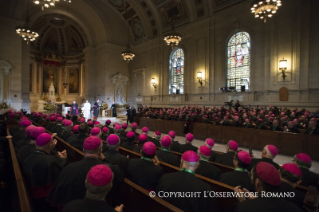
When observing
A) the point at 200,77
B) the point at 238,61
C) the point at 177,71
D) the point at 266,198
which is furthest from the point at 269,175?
the point at 177,71

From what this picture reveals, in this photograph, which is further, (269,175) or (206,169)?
(206,169)

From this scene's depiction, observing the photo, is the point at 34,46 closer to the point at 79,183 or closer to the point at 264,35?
the point at 264,35

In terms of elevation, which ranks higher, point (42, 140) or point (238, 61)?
point (238, 61)

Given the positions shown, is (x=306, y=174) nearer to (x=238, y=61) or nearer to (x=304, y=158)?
(x=304, y=158)

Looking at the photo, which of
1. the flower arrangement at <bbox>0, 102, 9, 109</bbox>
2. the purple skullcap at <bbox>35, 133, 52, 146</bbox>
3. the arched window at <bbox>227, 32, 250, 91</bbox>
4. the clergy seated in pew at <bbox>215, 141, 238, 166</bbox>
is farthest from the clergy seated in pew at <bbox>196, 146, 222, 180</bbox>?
the flower arrangement at <bbox>0, 102, 9, 109</bbox>

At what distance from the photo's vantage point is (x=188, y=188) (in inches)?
72.0

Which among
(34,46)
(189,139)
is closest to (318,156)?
(189,139)

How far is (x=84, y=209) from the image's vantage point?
1.25 m

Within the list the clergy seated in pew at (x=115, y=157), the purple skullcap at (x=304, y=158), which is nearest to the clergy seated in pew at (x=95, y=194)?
the clergy seated in pew at (x=115, y=157)

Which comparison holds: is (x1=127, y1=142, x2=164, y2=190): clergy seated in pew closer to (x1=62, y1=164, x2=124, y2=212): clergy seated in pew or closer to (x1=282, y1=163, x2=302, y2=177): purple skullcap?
(x1=62, y1=164, x2=124, y2=212): clergy seated in pew

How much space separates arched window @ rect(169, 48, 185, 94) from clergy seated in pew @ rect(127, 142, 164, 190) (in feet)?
47.1

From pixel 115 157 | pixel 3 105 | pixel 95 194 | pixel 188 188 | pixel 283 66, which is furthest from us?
pixel 3 105

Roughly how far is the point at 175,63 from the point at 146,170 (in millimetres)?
15999

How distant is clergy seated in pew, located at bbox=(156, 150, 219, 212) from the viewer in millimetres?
1782
